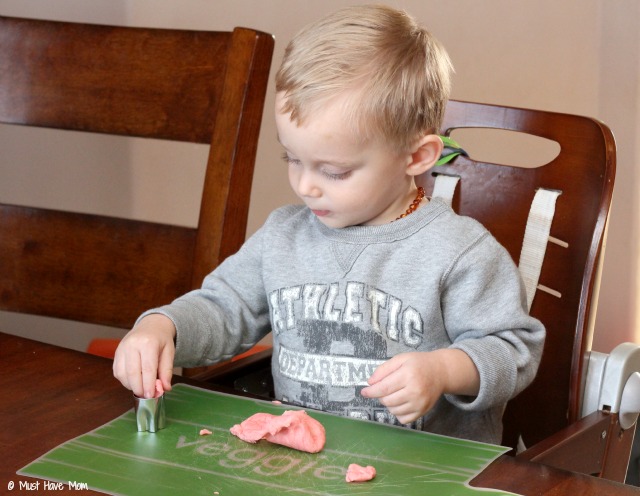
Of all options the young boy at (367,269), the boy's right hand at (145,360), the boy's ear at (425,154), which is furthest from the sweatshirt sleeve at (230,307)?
the boy's ear at (425,154)

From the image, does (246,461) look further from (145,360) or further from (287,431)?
(145,360)

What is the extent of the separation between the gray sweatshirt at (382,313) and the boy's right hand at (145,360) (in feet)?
0.20

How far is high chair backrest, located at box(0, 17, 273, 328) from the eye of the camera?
131cm

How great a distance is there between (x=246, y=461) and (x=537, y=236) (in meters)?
0.62

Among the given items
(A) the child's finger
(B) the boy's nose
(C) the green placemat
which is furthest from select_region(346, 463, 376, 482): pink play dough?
(B) the boy's nose

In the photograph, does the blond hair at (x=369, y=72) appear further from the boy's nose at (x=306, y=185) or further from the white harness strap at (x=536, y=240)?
the white harness strap at (x=536, y=240)

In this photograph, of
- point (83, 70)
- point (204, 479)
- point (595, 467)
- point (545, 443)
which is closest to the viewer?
point (204, 479)

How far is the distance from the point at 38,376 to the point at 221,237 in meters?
0.39

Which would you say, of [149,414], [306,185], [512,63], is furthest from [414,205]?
[512,63]

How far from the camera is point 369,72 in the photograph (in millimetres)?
1012

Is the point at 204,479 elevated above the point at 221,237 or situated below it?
below

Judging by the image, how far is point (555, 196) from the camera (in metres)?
1.25

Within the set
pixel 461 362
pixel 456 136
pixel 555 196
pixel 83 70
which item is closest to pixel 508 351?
pixel 461 362

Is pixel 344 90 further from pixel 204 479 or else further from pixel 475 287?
pixel 204 479
